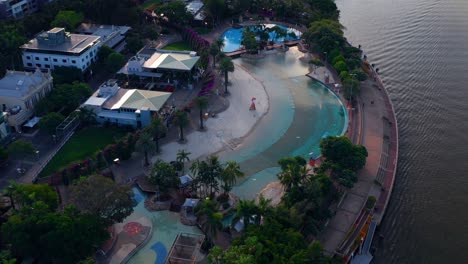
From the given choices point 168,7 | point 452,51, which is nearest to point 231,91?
point 168,7

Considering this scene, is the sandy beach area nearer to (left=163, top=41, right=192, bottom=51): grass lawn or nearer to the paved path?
(left=163, top=41, right=192, bottom=51): grass lawn

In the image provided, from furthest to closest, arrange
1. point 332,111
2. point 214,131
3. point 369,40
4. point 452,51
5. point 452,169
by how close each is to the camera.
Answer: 1. point 369,40
2. point 452,51
3. point 332,111
4. point 214,131
5. point 452,169

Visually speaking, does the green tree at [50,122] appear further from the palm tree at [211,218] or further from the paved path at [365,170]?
the paved path at [365,170]

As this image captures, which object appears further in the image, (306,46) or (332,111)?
(306,46)

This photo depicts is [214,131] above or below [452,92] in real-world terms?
below

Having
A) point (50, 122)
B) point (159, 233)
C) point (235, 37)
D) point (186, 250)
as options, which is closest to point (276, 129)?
point (159, 233)

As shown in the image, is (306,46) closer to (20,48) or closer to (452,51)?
(452,51)

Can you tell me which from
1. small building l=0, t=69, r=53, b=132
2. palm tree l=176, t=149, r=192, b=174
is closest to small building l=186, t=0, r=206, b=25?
small building l=0, t=69, r=53, b=132
